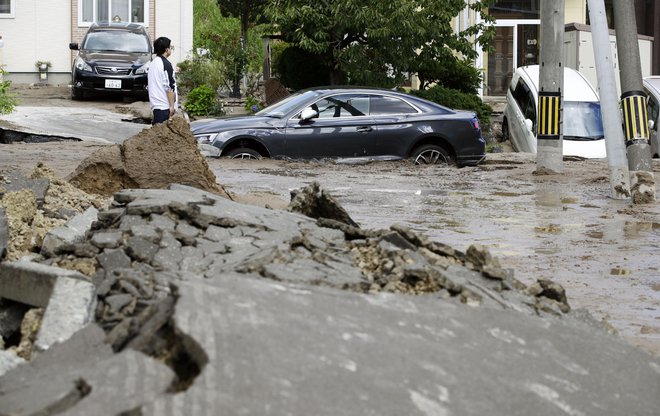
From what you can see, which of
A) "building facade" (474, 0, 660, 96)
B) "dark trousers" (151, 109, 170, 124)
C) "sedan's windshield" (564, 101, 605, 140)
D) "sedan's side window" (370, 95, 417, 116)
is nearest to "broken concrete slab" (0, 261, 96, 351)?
"dark trousers" (151, 109, 170, 124)

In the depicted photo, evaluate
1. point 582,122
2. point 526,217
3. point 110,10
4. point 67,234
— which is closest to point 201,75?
point 110,10

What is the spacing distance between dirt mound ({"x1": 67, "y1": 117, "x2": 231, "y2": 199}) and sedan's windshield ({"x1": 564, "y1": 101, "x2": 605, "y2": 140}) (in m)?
11.6

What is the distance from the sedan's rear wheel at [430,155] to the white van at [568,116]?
272 centimetres

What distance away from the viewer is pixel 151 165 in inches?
468

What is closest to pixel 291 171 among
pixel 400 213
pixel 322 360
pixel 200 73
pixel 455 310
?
pixel 400 213

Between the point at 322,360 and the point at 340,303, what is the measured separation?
81 centimetres

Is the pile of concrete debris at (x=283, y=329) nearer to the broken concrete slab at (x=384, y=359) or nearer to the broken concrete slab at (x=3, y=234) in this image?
the broken concrete slab at (x=384, y=359)

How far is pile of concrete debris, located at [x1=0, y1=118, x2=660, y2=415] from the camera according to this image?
452 centimetres

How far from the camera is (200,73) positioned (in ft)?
107

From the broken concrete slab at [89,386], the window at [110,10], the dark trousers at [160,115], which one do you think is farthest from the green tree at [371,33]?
the broken concrete slab at [89,386]

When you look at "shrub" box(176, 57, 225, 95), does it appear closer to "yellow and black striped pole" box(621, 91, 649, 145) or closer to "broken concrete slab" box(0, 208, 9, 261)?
"yellow and black striped pole" box(621, 91, 649, 145)

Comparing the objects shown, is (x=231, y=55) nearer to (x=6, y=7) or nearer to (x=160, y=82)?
(x=6, y=7)

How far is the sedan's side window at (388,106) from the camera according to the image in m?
19.1

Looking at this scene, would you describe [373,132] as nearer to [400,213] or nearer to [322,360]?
[400,213]
